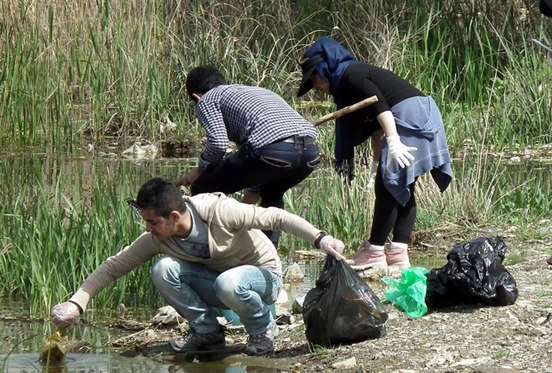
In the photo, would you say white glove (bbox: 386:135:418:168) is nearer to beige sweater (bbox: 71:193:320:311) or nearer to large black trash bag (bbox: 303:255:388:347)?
beige sweater (bbox: 71:193:320:311)

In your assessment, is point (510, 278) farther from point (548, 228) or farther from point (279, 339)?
point (548, 228)

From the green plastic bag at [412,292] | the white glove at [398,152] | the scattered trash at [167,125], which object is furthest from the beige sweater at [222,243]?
the scattered trash at [167,125]

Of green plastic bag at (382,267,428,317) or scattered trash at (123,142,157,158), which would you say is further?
scattered trash at (123,142,157,158)

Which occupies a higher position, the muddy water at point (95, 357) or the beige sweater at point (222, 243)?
the beige sweater at point (222, 243)

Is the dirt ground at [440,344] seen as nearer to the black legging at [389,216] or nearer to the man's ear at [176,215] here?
the man's ear at [176,215]

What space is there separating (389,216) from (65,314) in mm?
2411

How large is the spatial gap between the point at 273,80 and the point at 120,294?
7.90m

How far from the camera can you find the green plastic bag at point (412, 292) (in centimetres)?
624

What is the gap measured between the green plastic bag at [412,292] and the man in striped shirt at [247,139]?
4.02 ft

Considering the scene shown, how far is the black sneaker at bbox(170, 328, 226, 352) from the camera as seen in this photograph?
20.4 ft

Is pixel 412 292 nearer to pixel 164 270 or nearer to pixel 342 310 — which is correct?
pixel 342 310

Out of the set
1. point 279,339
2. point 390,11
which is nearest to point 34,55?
point 390,11

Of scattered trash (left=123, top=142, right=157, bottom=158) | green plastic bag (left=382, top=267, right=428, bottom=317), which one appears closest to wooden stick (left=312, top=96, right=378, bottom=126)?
green plastic bag (left=382, top=267, right=428, bottom=317)

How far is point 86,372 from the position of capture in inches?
233
